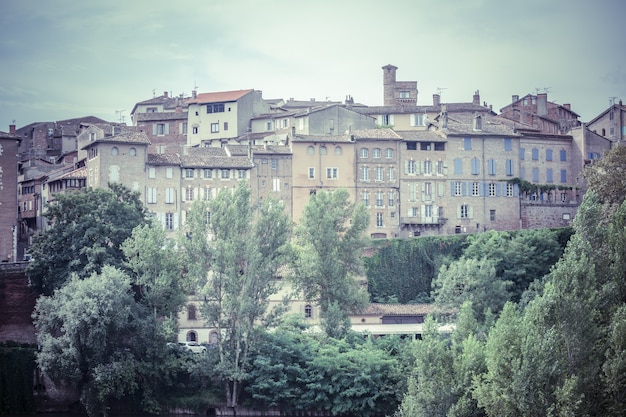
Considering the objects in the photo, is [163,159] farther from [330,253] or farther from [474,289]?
[474,289]

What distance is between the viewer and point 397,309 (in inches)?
2470

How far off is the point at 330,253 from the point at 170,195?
15.4m

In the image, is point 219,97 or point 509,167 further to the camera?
point 219,97

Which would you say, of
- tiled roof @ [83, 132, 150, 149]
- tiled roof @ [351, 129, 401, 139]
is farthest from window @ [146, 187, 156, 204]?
tiled roof @ [351, 129, 401, 139]

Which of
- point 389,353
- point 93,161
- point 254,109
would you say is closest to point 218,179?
point 93,161

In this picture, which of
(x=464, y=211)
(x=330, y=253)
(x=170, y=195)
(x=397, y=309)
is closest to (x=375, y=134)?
(x=464, y=211)

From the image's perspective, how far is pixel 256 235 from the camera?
5556 centimetres

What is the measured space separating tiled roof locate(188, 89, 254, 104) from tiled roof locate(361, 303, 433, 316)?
87.7 ft

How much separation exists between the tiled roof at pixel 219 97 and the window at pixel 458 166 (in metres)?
18.2

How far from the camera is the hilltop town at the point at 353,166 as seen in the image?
6969 cm

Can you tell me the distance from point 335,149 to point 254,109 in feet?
45.6

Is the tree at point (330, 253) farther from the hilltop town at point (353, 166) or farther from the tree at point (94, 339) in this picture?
the hilltop town at point (353, 166)

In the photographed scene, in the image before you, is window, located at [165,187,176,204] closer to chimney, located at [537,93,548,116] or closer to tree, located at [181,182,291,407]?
tree, located at [181,182,291,407]

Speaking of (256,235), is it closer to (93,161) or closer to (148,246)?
(148,246)
